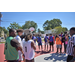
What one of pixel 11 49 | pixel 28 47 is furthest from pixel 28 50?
pixel 11 49

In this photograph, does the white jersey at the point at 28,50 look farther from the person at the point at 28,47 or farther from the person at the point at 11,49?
the person at the point at 11,49

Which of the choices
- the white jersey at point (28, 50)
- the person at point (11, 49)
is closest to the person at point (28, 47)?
the white jersey at point (28, 50)

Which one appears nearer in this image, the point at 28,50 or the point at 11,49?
the point at 11,49

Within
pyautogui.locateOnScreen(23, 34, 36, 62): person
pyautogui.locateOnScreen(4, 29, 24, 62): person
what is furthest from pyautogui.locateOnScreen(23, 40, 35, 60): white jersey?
pyautogui.locateOnScreen(4, 29, 24, 62): person

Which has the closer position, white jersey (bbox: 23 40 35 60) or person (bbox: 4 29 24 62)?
person (bbox: 4 29 24 62)

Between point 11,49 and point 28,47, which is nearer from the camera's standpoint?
point 11,49

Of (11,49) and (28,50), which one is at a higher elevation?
(11,49)

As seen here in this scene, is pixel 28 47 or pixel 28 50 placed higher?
pixel 28 47

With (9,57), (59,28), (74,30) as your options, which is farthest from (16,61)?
(59,28)

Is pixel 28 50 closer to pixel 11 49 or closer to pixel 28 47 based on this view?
pixel 28 47

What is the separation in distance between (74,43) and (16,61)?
183 centimetres

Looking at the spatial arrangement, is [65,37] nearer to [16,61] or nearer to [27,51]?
[27,51]

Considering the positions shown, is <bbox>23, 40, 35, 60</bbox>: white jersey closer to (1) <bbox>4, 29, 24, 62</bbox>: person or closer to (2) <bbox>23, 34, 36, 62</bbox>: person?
(2) <bbox>23, 34, 36, 62</bbox>: person

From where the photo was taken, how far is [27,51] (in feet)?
8.30
